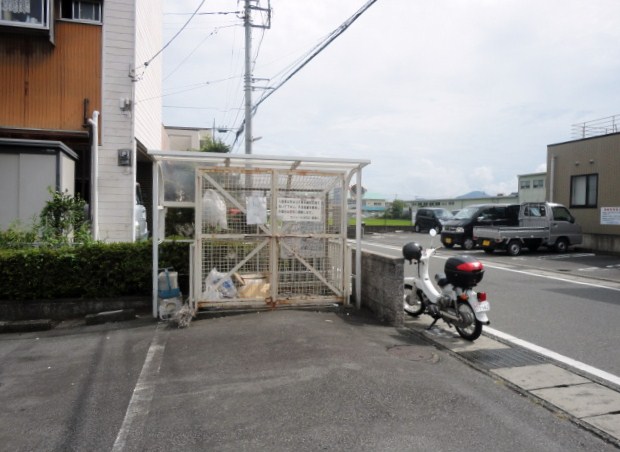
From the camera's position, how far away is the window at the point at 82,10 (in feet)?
35.3

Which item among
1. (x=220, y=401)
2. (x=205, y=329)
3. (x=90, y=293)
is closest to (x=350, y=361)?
(x=220, y=401)

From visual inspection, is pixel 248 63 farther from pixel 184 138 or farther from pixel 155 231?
pixel 184 138

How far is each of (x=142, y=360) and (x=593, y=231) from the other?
65.6 feet

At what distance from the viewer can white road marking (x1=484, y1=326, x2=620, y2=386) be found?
4707 millimetres

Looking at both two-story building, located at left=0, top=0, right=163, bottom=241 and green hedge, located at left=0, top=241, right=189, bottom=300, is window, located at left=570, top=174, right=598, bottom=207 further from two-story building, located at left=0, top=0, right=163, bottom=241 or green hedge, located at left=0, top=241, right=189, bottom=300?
green hedge, located at left=0, top=241, right=189, bottom=300

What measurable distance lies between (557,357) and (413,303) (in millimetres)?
2242

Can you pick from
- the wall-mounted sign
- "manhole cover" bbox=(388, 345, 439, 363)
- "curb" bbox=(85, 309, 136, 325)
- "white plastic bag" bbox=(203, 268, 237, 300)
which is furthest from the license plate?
the wall-mounted sign

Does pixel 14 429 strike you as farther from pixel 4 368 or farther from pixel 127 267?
pixel 127 267

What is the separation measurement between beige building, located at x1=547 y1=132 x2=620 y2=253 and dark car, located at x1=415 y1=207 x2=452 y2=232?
981 cm

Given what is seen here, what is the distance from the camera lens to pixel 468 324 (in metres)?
5.79

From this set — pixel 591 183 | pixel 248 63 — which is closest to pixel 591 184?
pixel 591 183

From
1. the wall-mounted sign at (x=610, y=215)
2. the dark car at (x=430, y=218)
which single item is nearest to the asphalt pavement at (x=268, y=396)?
the wall-mounted sign at (x=610, y=215)

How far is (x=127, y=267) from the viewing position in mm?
7348

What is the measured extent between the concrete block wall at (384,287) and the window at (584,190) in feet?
55.0
